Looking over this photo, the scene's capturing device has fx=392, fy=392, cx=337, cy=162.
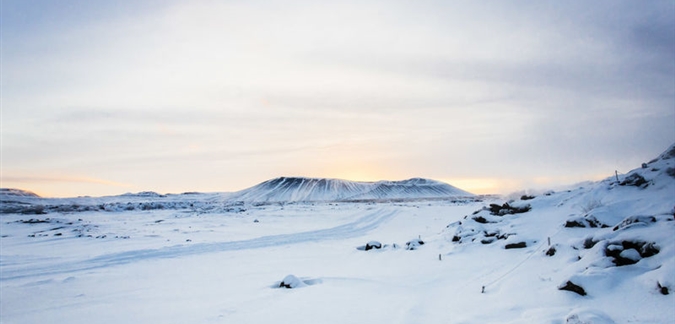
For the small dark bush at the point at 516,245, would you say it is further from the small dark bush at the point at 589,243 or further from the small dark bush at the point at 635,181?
the small dark bush at the point at 635,181

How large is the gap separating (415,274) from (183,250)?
26.4 feet

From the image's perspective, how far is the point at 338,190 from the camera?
10900 centimetres

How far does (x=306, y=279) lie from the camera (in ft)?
26.8

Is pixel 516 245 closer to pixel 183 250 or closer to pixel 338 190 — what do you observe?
pixel 183 250

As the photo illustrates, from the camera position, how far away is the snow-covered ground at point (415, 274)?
17.1ft

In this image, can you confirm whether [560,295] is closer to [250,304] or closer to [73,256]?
[250,304]

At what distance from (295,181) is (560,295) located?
111532 millimetres

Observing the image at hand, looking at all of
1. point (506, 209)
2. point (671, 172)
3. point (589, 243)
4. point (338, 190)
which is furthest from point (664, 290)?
point (338, 190)

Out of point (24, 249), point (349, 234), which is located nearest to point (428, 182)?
point (349, 234)

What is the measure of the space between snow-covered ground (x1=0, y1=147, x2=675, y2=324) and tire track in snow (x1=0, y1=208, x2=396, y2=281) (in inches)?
2.5

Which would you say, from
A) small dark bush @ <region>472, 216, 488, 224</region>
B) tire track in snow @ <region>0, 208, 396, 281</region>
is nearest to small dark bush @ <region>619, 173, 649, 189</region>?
small dark bush @ <region>472, 216, 488, 224</region>

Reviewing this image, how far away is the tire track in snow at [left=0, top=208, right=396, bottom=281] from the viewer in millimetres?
9586

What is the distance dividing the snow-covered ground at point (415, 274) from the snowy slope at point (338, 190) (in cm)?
8610

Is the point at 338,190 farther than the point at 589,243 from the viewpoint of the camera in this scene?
Yes
